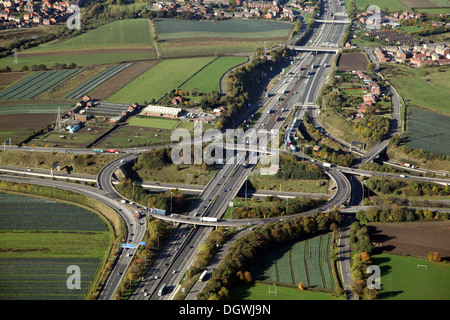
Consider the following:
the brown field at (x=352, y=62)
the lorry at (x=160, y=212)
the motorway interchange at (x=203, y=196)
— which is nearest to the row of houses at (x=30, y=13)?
the motorway interchange at (x=203, y=196)

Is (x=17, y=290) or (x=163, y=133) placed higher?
(x=163, y=133)

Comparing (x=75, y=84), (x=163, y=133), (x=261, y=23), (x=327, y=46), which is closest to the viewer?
(x=163, y=133)

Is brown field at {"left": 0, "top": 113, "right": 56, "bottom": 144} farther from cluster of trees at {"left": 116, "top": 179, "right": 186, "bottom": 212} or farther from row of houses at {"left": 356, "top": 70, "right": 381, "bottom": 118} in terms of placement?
row of houses at {"left": 356, "top": 70, "right": 381, "bottom": 118}

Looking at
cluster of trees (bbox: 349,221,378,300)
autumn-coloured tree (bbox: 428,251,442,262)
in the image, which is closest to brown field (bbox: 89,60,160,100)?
cluster of trees (bbox: 349,221,378,300)

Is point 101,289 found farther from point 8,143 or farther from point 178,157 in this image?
point 8,143

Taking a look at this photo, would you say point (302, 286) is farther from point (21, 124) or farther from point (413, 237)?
point (21, 124)

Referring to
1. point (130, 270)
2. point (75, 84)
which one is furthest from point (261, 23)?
point (130, 270)

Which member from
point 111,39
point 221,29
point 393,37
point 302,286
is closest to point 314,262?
point 302,286
